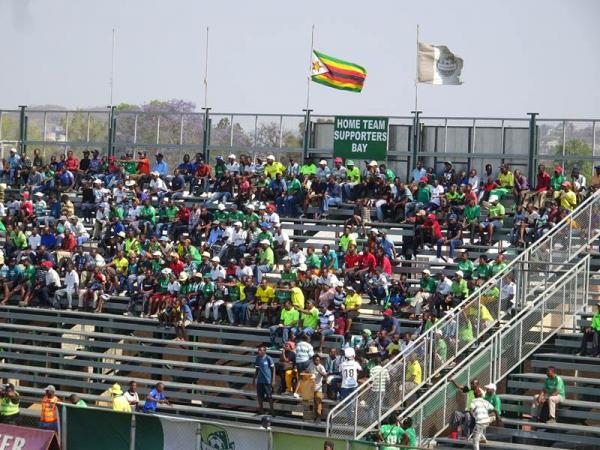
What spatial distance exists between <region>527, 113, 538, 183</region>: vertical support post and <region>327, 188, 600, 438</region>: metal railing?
4.42 metres

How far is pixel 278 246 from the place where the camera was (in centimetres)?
2812

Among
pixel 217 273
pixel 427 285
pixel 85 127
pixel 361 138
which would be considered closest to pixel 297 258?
pixel 217 273

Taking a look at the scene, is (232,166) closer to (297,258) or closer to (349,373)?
(297,258)

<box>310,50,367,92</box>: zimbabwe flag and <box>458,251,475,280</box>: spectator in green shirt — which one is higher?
<box>310,50,367,92</box>: zimbabwe flag

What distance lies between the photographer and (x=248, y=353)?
26.0m

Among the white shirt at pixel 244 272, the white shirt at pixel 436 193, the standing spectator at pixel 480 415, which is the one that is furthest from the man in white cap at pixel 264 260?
the standing spectator at pixel 480 415

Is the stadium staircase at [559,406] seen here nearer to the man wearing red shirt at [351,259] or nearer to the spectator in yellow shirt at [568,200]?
the spectator in yellow shirt at [568,200]

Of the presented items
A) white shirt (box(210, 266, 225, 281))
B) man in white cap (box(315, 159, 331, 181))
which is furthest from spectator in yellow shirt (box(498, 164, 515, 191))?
white shirt (box(210, 266, 225, 281))

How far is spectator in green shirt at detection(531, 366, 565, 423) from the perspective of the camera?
21016mm

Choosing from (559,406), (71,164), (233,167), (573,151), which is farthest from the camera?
(71,164)

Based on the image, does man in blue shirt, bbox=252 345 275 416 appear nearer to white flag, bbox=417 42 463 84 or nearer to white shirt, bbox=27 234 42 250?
white shirt, bbox=27 234 42 250

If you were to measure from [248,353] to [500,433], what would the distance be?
257 inches

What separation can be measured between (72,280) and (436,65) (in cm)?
1002

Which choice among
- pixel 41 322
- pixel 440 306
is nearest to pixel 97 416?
pixel 440 306
